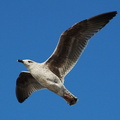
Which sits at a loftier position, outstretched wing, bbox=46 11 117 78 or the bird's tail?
outstretched wing, bbox=46 11 117 78

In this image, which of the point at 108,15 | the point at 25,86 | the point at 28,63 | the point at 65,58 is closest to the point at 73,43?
the point at 65,58

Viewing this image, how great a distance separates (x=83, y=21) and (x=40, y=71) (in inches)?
75.7

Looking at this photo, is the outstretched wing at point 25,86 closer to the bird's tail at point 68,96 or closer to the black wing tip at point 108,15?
the bird's tail at point 68,96

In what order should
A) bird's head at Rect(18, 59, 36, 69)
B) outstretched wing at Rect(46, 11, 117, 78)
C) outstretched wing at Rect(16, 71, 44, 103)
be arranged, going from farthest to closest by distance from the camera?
outstretched wing at Rect(16, 71, 44, 103), bird's head at Rect(18, 59, 36, 69), outstretched wing at Rect(46, 11, 117, 78)

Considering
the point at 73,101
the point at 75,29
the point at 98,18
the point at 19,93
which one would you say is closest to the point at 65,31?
the point at 75,29

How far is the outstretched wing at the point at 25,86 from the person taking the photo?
1324 cm

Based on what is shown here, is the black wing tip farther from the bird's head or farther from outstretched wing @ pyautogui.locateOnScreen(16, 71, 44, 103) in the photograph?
outstretched wing @ pyautogui.locateOnScreen(16, 71, 44, 103)

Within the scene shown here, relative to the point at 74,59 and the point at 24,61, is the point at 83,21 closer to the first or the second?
the point at 74,59

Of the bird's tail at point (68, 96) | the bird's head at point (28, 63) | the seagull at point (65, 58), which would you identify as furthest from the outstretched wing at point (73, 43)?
the bird's tail at point (68, 96)

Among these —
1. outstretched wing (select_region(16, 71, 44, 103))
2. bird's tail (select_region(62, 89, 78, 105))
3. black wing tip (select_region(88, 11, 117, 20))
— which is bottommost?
bird's tail (select_region(62, 89, 78, 105))

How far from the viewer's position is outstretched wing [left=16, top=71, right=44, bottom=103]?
13.2m

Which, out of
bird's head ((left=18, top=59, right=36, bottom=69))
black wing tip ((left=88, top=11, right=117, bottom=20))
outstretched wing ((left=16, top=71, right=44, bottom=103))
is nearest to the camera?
black wing tip ((left=88, top=11, right=117, bottom=20))

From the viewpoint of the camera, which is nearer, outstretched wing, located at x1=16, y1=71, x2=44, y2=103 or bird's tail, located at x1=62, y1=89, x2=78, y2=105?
bird's tail, located at x1=62, y1=89, x2=78, y2=105

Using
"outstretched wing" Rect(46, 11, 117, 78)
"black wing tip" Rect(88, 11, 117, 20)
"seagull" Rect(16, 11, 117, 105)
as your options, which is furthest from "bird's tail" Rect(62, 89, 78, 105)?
"black wing tip" Rect(88, 11, 117, 20)
